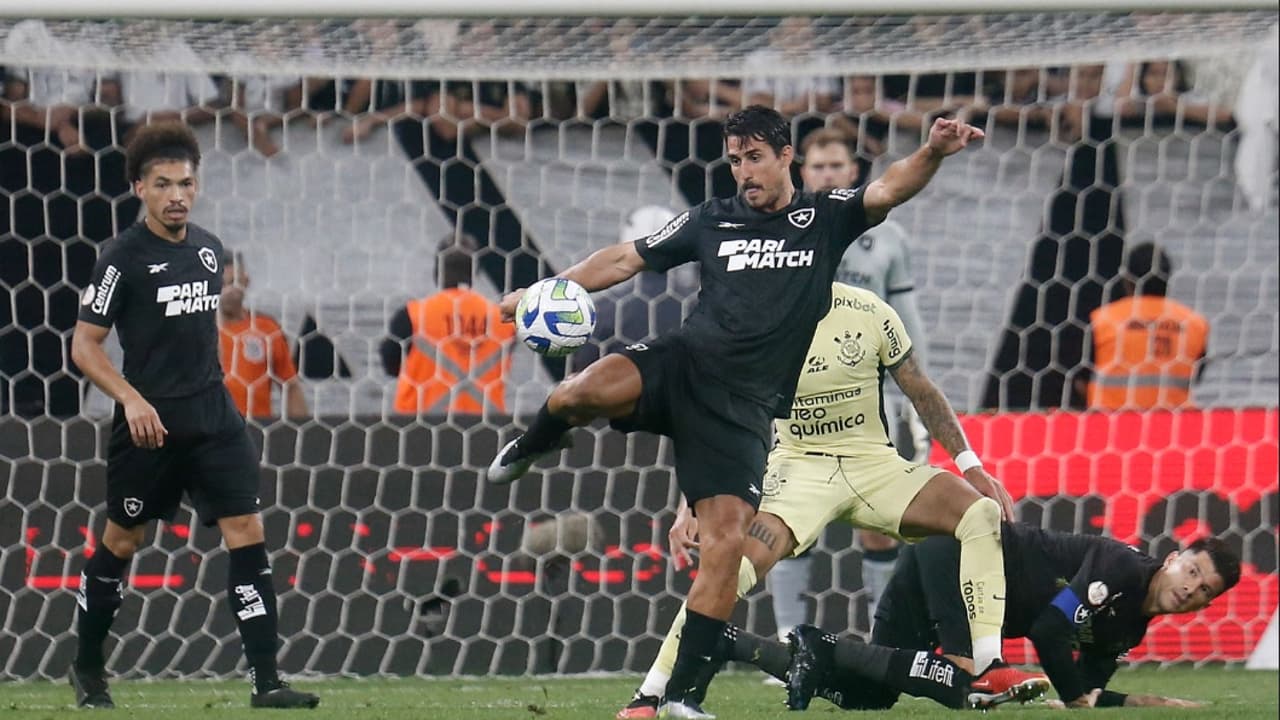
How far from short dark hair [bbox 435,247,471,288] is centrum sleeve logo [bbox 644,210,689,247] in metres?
2.97

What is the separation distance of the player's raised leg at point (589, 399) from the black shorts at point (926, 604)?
142 cm

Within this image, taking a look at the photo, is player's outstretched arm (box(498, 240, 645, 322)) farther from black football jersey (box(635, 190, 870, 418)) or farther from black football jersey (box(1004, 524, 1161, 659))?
black football jersey (box(1004, 524, 1161, 659))

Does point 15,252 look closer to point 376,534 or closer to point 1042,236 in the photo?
point 376,534

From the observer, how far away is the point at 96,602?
22.0 ft

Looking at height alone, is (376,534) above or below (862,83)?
below

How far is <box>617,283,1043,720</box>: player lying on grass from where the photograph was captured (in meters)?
6.57

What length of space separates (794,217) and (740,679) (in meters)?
2.74

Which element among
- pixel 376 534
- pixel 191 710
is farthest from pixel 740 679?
pixel 191 710

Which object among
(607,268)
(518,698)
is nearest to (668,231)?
(607,268)

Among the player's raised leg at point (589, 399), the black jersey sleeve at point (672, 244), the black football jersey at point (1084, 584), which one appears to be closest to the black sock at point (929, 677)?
the black football jersey at point (1084, 584)

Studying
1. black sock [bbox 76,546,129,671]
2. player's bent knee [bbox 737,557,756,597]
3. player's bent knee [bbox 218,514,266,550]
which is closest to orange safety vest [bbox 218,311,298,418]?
black sock [bbox 76,546,129,671]

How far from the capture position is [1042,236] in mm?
9922

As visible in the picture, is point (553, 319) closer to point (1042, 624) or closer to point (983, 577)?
point (983, 577)

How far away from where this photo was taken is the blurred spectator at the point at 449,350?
357 inches
